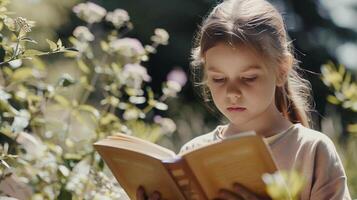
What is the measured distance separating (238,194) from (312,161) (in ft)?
0.88

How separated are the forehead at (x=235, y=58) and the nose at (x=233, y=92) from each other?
0.15 feet

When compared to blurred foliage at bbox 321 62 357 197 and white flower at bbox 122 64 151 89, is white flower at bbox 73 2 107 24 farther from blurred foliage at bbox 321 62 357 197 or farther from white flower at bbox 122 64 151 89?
blurred foliage at bbox 321 62 357 197

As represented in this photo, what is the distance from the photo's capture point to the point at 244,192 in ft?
6.47

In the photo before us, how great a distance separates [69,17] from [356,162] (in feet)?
15.0

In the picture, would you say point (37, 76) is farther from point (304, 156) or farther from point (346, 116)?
point (346, 116)

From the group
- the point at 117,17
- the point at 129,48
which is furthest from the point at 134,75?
the point at 117,17

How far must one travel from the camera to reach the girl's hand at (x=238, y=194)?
6.46 feet

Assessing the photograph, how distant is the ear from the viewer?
7.75 ft

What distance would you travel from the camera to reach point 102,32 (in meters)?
8.27

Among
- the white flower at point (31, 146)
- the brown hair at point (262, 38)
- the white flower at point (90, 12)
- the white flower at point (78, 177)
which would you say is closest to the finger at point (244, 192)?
the brown hair at point (262, 38)

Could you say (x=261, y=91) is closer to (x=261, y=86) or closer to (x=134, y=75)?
(x=261, y=86)

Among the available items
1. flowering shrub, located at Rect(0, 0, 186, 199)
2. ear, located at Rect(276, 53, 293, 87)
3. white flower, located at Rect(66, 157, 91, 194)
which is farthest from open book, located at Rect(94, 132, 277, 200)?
white flower, located at Rect(66, 157, 91, 194)

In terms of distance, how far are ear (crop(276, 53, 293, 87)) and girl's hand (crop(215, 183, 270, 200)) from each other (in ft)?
1.51

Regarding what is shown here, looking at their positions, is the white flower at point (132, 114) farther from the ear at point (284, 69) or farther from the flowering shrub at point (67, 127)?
the ear at point (284, 69)
